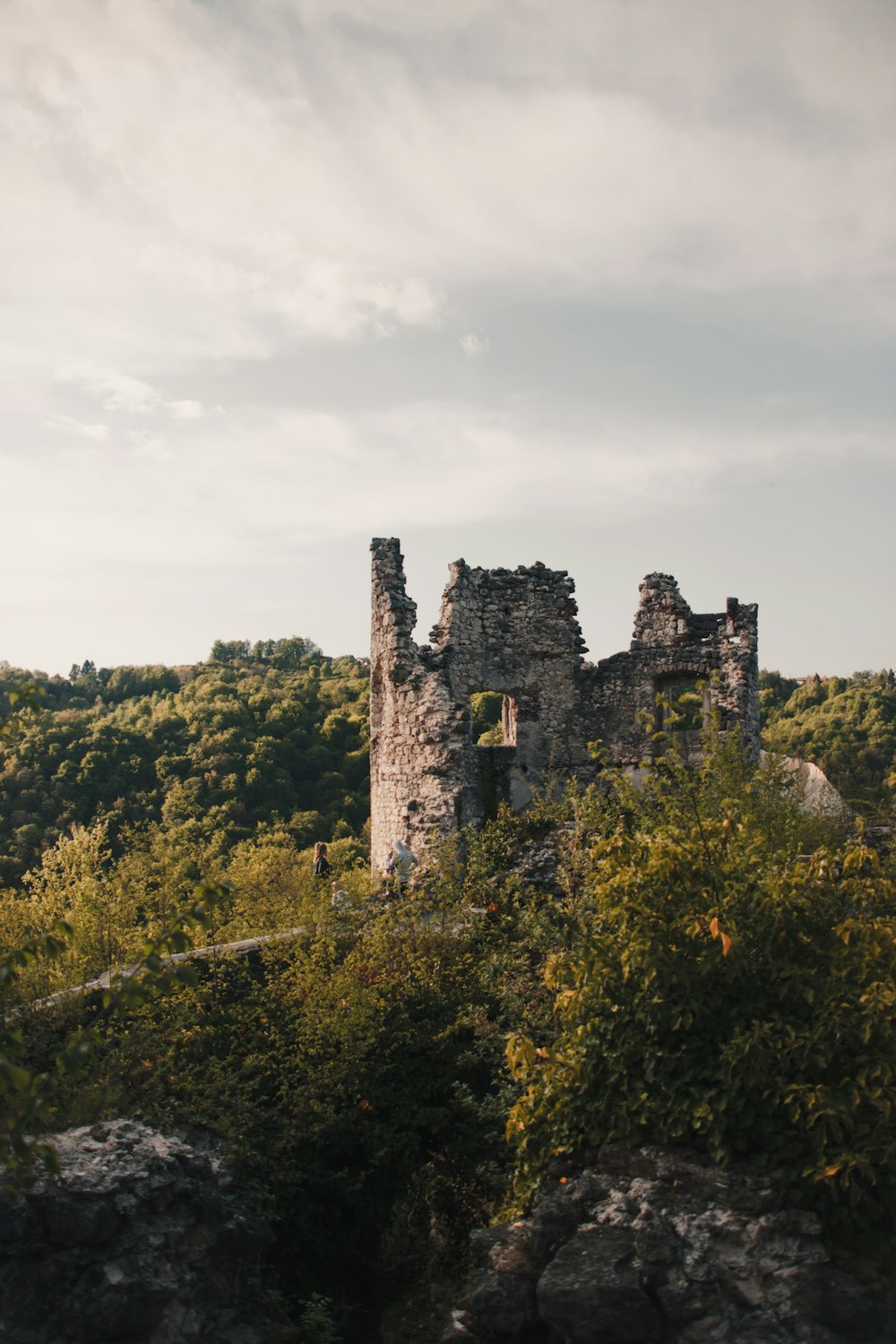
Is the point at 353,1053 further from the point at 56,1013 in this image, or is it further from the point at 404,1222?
the point at 56,1013

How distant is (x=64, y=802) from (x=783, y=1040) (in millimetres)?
33571

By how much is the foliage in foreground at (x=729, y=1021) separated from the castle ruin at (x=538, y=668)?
8056 mm

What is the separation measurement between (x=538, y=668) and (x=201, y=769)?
23333 mm

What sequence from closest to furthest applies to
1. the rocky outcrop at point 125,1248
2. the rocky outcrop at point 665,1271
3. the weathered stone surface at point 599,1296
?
the rocky outcrop at point 665,1271 < the weathered stone surface at point 599,1296 < the rocky outcrop at point 125,1248

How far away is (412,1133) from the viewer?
998cm

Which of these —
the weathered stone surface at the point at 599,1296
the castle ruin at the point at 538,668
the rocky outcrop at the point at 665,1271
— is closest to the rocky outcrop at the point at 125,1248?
the rocky outcrop at the point at 665,1271

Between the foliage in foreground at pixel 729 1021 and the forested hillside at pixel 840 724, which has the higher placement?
the forested hillside at pixel 840 724

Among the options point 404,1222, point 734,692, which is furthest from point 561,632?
point 404,1222

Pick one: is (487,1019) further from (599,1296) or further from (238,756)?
(238,756)

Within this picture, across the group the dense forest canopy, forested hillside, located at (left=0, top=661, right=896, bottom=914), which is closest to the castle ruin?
the dense forest canopy

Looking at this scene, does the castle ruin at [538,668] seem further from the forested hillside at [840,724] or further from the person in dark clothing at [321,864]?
the forested hillside at [840,724]

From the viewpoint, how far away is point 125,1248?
306 inches

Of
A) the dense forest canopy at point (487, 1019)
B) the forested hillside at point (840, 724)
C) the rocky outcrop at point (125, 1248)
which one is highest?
the forested hillside at point (840, 724)

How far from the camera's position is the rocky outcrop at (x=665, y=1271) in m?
6.86
